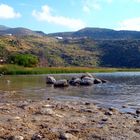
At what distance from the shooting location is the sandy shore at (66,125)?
19859mm

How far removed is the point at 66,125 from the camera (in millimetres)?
23141

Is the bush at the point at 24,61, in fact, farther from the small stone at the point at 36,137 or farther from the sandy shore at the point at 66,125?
the small stone at the point at 36,137

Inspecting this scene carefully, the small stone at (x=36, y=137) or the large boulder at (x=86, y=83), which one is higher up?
the small stone at (x=36, y=137)

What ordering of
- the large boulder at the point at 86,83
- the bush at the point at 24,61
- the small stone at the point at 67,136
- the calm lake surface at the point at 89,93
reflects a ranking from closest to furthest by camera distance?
the small stone at the point at 67,136 < the calm lake surface at the point at 89,93 < the large boulder at the point at 86,83 < the bush at the point at 24,61

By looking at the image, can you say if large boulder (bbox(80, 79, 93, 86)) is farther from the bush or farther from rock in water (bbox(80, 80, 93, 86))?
the bush

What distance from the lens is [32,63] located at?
190 metres

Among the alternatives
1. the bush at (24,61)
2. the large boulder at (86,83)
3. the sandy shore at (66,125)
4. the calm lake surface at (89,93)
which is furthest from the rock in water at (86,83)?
the bush at (24,61)

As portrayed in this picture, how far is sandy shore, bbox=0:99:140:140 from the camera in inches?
782

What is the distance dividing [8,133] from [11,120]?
13.9 feet

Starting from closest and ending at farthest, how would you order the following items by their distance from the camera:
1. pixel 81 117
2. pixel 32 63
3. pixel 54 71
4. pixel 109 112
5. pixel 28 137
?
pixel 28 137 < pixel 81 117 < pixel 109 112 < pixel 54 71 < pixel 32 63

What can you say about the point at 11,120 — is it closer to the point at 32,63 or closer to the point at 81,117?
the point at 81,117

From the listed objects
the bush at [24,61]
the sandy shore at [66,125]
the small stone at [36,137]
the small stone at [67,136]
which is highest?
the small stone at [36,137]

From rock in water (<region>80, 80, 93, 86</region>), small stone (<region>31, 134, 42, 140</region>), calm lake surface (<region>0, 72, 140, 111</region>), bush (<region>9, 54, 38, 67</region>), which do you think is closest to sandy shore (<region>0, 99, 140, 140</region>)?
small stone (<region>31, 134, 42, 140</region>)

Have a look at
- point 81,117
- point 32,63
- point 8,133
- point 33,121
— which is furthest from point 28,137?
point 32,63
